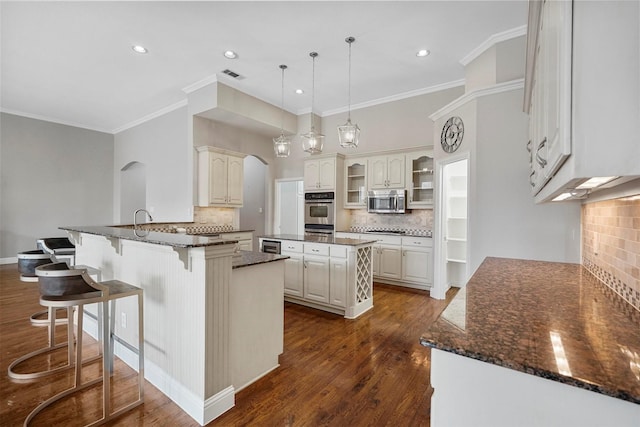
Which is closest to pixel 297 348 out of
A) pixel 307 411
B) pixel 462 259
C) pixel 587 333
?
pixel 307 411

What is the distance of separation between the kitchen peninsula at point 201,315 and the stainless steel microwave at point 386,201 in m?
3.21

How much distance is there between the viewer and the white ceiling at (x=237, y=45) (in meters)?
3.13

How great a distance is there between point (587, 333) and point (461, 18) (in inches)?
139

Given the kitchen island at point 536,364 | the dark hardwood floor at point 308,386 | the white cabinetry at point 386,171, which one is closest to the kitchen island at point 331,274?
the dark hardwood floor at point 308,386

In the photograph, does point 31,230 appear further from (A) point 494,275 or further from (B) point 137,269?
(A) point 494,275

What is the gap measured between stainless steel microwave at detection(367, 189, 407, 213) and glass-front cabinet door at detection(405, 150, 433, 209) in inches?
4.8

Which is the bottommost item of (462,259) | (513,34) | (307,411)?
(307,411)

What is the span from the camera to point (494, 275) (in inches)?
77.5

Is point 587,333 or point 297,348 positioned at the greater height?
point 587,333

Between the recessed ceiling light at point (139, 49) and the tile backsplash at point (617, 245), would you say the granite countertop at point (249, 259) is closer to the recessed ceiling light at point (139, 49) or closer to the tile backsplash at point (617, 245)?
the tile backsplash at point (617, 245)

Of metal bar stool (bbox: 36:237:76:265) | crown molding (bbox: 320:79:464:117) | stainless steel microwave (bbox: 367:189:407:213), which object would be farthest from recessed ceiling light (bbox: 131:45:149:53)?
stainless steel microwave (bbox: 367:189:407:213)

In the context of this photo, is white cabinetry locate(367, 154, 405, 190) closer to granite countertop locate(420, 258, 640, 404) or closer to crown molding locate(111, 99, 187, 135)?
granite countertop locate(420, 258, 640, 404)

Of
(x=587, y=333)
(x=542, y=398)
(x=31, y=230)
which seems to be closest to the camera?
(x=542, y=398)

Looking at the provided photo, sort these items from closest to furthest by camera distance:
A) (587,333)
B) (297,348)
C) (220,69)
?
(587,333) < (297,348) < (220,69)
